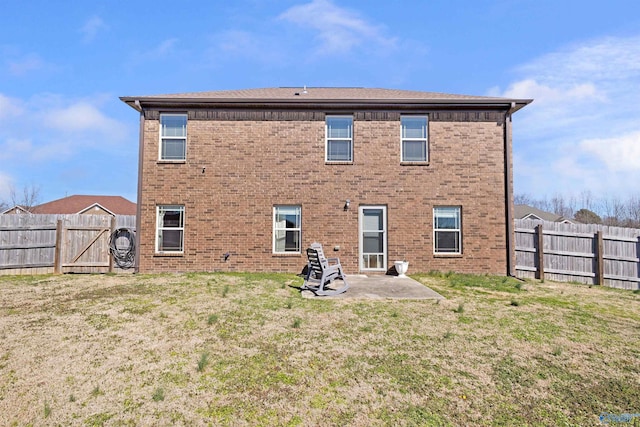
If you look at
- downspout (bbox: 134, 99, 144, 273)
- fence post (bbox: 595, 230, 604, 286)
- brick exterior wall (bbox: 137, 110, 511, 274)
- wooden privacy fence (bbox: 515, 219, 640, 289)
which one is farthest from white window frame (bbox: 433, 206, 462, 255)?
downspout (bbox: 134, 99, 144, 273)

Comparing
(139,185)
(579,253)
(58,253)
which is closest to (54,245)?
(58,253)

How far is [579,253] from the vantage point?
11336 millimetres

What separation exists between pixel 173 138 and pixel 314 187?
5.10 metres

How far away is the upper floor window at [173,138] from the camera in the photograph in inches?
464

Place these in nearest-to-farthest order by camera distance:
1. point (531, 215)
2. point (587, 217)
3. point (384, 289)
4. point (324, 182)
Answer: point (384, 289) < point (324, 182) < point (531, 215) < point (587, 217)

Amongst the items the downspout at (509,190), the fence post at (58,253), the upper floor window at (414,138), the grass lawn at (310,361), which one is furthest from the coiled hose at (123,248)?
the downspout at (509,190)

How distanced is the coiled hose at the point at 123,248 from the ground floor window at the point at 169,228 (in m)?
1.04

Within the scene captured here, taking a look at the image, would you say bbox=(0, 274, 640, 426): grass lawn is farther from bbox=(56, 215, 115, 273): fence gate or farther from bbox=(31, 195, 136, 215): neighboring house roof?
bbox=(31, 195, 136, 215): neighboring house roof

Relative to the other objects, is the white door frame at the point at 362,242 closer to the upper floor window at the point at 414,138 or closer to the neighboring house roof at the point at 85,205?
the upper floor window at the point at 414,138

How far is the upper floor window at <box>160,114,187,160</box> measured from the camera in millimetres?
11773

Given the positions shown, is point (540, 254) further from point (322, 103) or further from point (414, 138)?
point (322, 103)

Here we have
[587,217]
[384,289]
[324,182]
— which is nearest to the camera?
[384,289]

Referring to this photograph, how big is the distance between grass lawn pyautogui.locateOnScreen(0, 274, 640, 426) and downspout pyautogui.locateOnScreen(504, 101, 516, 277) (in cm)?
357

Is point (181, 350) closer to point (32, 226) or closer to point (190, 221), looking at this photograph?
point (190, 221)
